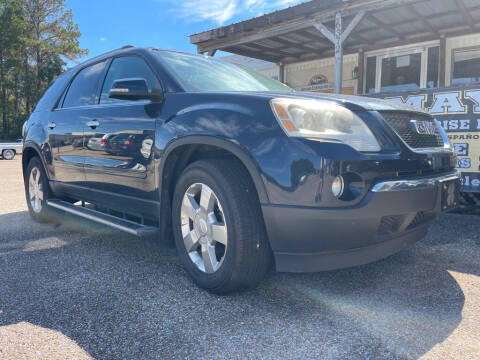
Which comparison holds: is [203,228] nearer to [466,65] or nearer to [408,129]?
[408,129]

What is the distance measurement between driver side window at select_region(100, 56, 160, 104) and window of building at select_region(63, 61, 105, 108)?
0.18 meters

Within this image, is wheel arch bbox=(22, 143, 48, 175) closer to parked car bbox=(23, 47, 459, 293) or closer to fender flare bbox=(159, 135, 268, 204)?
parked car bbox=(23, 47, 459, 293)

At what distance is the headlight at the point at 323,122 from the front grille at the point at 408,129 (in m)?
0.28

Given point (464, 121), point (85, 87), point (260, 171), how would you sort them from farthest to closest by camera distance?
point (464, 121) < point (85, 87) < point (260, 171)

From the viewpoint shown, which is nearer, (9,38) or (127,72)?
(127,72)

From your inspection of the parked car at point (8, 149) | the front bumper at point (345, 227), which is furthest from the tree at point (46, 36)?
the front bumper at point (345, 227)

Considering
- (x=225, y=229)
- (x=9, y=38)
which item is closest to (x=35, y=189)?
(x=225, y=229)

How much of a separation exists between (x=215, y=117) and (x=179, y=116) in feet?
1.15

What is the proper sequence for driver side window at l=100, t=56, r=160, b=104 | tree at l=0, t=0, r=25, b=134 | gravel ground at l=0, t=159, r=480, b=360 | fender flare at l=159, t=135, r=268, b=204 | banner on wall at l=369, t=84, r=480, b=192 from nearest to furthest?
gravel ground at l=0, t=159, r=480, b=360 → fender flare at l=159, t=135, r=268, b=204 → driver side window at l=100, t=56, r=160, b=104 → banner on wall at l=369, t=84, r=480, b=192 → tree at l=0, t=0, r=25, b=134

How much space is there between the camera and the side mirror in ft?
9.11

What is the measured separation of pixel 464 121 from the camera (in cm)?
438

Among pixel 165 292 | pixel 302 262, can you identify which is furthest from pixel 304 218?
pixel 165 292

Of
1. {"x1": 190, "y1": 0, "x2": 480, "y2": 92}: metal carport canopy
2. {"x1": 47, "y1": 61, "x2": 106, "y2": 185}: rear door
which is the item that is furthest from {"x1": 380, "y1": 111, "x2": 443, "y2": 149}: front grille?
{"x1": 190, "y1": 0, "x2": 480, "y2": 92}: metal carport canopy

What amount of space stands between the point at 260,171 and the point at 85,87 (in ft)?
8.43
